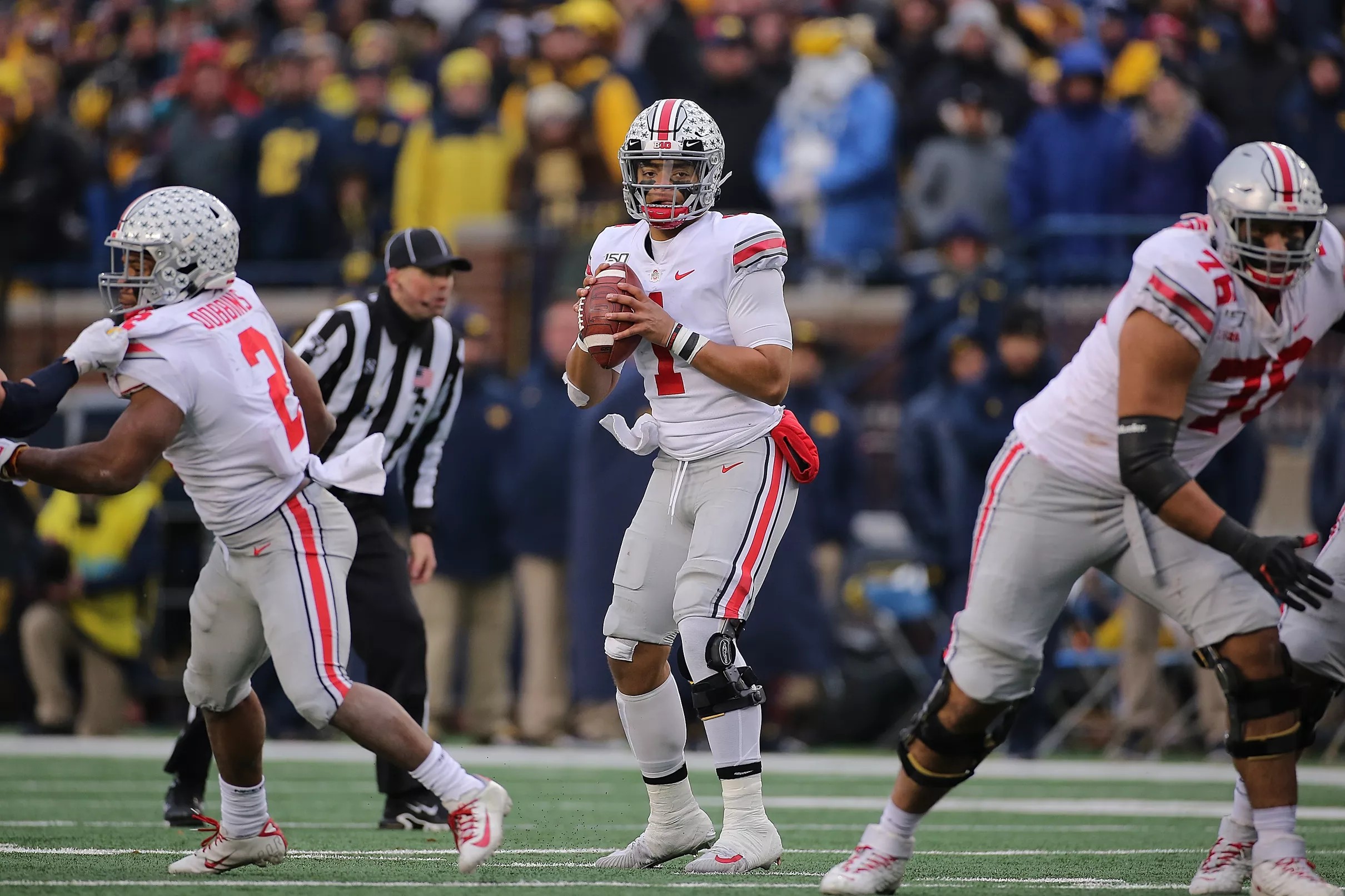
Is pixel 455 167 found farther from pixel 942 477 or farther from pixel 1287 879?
pixel 1287 879

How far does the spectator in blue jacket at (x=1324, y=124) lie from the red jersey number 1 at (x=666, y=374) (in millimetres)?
6859

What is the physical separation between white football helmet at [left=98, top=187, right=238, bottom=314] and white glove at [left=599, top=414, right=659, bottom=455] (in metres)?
1.19

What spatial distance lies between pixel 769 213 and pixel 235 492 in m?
7.64

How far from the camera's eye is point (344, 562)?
556cm

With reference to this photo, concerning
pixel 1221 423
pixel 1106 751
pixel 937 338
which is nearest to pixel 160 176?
pixel 937 338

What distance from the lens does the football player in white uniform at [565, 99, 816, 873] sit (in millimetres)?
5578

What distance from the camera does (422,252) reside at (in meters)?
7.27

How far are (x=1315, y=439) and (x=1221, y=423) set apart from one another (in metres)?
5.99

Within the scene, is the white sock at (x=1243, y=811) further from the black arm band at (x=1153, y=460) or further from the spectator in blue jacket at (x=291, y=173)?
the spectator in blue jacket at (x=291, y=173)

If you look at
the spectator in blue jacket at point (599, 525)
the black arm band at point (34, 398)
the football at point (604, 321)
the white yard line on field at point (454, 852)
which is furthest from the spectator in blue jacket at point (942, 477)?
the black arm band at point (34, 398)

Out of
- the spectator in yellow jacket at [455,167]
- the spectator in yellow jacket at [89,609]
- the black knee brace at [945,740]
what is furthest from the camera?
the spectator in yellow jacket at [455,167]

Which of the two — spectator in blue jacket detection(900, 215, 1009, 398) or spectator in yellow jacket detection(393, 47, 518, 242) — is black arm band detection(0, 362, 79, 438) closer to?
spectator in blue jacket detection(900, 215, 1009, 398)

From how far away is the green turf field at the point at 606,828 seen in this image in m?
5.18

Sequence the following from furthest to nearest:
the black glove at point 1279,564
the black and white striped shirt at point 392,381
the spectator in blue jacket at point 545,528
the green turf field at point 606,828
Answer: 1. the spectator in blue jacket at point 545,528
2. the black and white striped shirt at point 392,381
3. the green turf field at point 606,828
4. the black glove at point 1279,564
